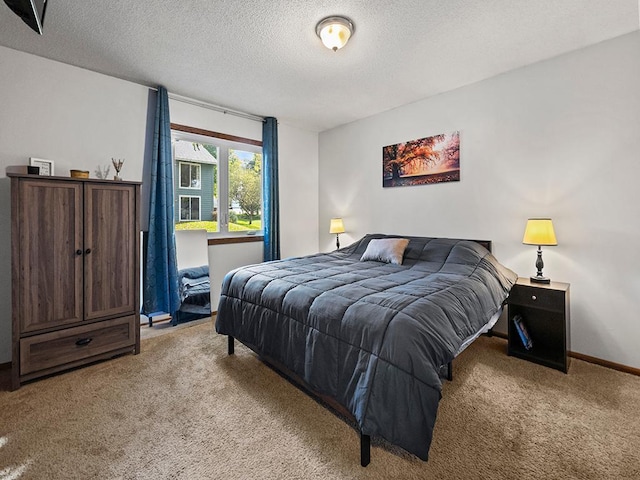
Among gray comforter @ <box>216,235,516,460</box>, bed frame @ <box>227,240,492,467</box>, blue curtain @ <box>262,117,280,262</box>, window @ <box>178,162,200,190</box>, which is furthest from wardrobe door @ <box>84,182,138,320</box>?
blue curtain @ <box>262,117,280,262</box>

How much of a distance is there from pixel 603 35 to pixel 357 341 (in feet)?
9.72

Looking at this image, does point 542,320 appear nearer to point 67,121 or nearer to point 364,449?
point 364,449

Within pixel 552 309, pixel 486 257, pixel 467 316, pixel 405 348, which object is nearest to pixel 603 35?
pixel 486 257

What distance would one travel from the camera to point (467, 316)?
1863 mm

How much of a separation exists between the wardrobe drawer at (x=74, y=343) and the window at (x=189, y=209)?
4.71 feet

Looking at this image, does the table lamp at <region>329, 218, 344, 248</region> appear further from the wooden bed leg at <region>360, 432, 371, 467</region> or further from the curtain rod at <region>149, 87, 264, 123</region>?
the wooden bed leg at <region>360, 432, 371, 467</region>

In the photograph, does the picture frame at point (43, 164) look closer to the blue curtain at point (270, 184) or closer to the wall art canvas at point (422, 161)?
the blue curtain at point (270, 184)

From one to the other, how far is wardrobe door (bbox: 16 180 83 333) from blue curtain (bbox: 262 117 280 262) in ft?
7.17

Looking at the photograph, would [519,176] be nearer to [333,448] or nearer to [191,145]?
[333,448]

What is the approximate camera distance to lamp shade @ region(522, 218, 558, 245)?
2.46 meters

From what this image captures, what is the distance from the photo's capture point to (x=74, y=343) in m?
2.35

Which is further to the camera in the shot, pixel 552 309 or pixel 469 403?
pixel 552 309

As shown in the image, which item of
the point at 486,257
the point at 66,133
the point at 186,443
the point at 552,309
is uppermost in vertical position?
the point at 66,133

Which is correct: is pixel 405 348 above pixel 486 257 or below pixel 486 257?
below
